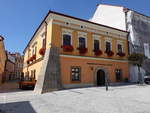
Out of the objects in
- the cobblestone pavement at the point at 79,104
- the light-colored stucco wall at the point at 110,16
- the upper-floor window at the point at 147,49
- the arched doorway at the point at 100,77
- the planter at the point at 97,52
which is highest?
the light-colored stucco wall at the point at 110,16

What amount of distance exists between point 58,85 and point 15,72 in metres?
46.0

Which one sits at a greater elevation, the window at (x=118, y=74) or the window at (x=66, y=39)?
the window at (x=66, y=39)

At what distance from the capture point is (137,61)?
16531 mm

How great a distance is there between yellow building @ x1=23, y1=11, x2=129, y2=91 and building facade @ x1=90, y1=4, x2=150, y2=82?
132cm

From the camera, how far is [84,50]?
1579 centimetres

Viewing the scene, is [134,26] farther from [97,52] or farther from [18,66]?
[18,66]

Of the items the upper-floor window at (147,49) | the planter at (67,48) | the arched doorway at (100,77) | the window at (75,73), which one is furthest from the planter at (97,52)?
the upper-floor window at (147,49)

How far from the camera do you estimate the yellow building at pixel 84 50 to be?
14617 mm

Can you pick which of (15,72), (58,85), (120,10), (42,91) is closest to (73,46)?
(58,85)

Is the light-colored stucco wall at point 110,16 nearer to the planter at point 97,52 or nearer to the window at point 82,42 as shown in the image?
the planter at point 97,52

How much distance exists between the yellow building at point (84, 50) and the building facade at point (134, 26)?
1324 mm

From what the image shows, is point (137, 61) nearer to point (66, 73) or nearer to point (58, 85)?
point (66, 73)

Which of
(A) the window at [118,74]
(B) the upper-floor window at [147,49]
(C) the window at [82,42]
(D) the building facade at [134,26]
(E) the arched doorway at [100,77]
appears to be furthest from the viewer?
(B) the upper-floor window at [147,49]

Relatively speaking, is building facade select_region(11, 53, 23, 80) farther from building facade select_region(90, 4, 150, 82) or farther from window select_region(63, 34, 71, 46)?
window select_region(63, 34, 71, 46)
